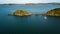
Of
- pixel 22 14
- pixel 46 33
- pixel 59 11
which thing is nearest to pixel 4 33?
pixel 46 33

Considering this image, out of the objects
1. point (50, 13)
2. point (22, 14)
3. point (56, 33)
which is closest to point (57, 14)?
point (50, 13)

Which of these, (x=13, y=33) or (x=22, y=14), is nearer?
(x=13, y=33)

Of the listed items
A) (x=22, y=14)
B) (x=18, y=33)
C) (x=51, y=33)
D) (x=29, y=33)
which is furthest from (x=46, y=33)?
(x=22, y=14)

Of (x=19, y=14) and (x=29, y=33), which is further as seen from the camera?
(x=19, y=14)

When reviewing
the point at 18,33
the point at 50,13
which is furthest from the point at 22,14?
the point at 18,33

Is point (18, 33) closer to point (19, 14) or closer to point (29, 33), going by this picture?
point (29, 33)

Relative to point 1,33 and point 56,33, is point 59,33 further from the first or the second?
point 1,33

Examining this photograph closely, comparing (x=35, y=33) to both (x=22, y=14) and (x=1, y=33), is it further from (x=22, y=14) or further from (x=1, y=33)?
(x=22, y=14)
